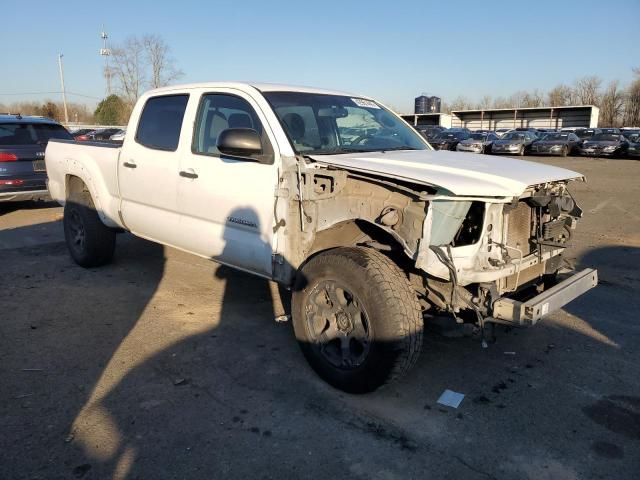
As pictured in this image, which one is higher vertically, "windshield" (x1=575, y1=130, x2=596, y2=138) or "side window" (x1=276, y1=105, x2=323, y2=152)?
"side window" (x1=276, y1=105, x2=323, y2=152)

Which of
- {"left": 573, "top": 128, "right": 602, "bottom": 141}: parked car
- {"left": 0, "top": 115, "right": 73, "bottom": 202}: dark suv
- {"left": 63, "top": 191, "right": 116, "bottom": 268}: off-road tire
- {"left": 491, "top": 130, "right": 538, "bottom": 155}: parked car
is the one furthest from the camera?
{"left": 573, "top": 128, "right": 602, "bottom": 141}: parked car

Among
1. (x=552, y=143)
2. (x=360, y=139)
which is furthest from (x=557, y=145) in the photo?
(x=360, y=139)

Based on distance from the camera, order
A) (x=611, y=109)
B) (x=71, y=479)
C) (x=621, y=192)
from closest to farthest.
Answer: (x=71, y=479)
(x=621, y=192)
(x=611, y=109)

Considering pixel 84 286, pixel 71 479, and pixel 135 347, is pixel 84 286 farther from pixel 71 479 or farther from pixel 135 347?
pixel 71 479

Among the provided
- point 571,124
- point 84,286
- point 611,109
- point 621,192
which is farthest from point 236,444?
point 611,109

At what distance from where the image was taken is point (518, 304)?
3098 mm

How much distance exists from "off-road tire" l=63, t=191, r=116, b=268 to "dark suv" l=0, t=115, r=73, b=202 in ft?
11.0

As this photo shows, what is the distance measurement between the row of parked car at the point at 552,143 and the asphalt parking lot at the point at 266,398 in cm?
2445

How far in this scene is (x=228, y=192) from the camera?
4027 millimetres

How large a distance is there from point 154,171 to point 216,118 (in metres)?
0.84

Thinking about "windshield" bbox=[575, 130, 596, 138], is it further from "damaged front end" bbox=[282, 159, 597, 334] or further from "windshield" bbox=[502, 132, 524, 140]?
"damaged front end" bbox=[282, 159, 597, 334]

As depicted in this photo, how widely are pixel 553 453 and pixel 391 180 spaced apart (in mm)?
1794

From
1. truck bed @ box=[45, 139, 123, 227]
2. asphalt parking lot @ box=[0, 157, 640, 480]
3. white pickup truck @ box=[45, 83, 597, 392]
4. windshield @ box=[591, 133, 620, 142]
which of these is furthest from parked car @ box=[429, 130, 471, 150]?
white pickup truck @ box=[45, 83, 597, 392]

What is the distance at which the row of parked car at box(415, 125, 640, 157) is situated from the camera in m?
26.6
